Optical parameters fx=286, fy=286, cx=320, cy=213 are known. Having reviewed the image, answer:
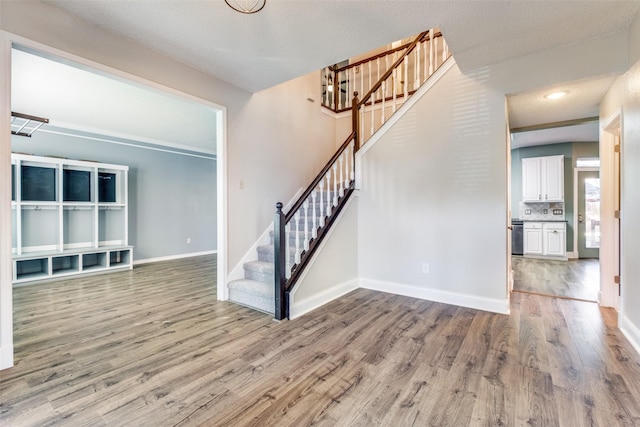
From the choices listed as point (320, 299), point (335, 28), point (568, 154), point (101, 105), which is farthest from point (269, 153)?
point (568, 154)

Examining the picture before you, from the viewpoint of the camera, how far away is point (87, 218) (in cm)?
516

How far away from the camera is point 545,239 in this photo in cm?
655

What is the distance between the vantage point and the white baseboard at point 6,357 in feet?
6.40

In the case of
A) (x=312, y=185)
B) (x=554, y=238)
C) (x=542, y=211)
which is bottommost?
(x=554, y=238)

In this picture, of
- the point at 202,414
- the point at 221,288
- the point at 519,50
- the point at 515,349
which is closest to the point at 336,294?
the point at 221,288

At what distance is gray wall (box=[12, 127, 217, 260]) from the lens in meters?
5.14

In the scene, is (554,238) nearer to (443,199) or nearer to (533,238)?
(533,238)

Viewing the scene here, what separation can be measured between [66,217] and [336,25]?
5.41 metres

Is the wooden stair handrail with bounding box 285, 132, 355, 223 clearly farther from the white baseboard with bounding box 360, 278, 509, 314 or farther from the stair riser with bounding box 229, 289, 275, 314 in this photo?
the white baseboard with bounding box 360, 278, 509, 314

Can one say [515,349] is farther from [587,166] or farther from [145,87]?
[587,166]

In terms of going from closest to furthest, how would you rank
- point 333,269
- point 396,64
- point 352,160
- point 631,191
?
point 631,191 < point 333,269 < point 396,64 < point 352,160

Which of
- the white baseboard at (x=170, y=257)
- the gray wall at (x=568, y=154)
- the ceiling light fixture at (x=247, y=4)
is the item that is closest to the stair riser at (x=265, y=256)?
the ceiling light fixture at (x=247, y=4)

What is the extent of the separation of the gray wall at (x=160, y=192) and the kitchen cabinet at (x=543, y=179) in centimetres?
780

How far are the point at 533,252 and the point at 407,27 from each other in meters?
6.56
